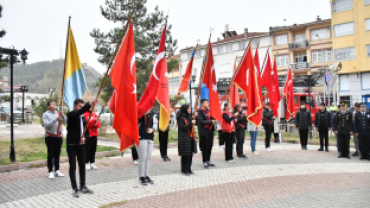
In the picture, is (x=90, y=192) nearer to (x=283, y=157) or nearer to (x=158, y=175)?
(x=158, y=175)

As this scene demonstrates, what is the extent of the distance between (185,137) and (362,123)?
22.5 feet

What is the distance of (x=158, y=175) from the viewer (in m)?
8.78

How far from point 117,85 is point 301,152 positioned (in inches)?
349

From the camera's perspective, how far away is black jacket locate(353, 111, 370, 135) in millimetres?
11719

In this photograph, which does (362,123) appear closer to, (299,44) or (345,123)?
(345,123)

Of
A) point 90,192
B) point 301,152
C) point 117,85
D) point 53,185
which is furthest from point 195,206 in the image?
point 301,152

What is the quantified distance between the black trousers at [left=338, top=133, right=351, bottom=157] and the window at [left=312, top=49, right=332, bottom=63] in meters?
39.4

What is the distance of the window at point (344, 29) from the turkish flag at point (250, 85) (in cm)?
3904

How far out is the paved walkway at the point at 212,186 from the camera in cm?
625

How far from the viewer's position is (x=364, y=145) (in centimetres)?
1185

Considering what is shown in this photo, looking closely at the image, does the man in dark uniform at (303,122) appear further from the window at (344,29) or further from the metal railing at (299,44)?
the metal railing at (299,44)

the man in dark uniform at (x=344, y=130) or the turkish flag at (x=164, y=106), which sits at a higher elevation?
the turkish flag at (x=164, y=106)

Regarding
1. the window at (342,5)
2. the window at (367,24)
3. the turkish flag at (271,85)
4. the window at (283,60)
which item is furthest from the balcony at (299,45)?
the turkish flag at (271,85)

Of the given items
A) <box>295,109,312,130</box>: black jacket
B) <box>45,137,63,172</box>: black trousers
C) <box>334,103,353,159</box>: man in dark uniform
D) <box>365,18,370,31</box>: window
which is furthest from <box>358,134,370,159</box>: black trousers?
<box>365,18,370,31</box>: window
